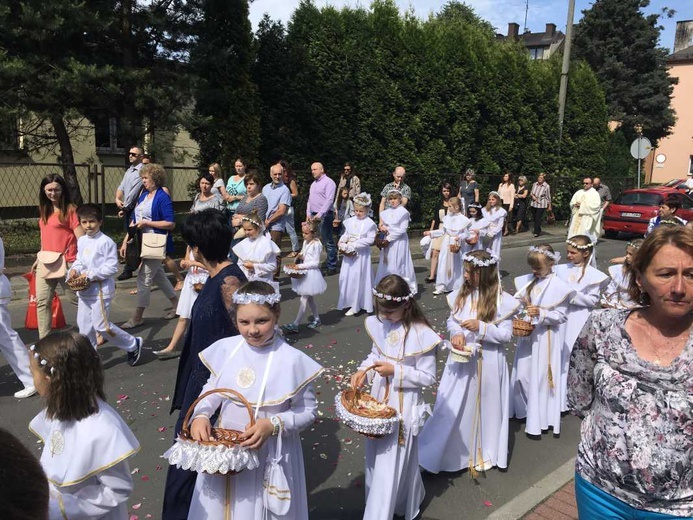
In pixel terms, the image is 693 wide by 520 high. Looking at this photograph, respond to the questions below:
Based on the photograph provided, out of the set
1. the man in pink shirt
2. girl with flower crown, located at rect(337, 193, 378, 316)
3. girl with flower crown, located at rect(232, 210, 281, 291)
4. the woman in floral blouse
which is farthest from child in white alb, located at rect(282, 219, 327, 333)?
the woman in floral blouse

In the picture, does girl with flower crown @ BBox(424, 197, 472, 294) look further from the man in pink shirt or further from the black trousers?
the black trousers

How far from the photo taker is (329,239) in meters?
12.5

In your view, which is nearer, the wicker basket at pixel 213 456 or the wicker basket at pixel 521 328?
the wicker basket at pixel 213 456

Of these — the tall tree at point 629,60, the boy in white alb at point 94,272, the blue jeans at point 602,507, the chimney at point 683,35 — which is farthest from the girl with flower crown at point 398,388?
the chimney at point 683,35

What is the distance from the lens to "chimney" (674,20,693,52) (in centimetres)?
6225

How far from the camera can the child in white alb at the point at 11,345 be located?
5.66m

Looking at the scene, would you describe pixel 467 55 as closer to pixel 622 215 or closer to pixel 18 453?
pixel 622 215

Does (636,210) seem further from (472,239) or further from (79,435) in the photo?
(79,435)

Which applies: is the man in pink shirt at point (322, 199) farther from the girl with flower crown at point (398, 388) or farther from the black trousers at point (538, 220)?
the black trousers at point (538, 220)

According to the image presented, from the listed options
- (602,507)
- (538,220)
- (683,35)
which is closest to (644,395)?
(602,507)

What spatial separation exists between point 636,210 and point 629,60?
25.6 m

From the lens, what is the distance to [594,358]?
102 inches

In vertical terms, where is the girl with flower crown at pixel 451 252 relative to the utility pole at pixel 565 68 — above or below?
below

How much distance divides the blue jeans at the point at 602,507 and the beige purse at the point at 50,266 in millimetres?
5927
